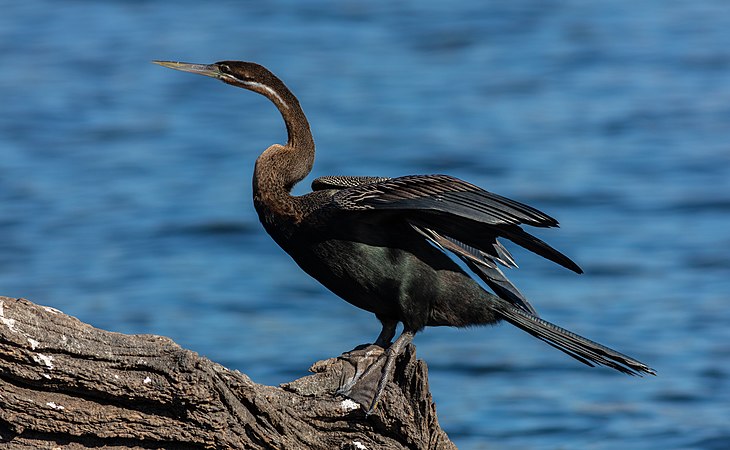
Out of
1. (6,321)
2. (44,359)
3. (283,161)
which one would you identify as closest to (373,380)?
(283,161)

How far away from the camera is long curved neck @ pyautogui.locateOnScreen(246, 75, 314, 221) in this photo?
18.0ft

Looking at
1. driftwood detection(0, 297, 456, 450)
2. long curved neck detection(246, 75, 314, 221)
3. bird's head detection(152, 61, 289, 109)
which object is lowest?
driftwood detection(0, 297, 456, 450)

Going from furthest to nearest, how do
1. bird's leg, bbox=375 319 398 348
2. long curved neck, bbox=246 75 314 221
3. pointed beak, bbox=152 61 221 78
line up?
pointed beak, bbox=152 61 221 78 < bird's leg, bbox=375 319 398 348 < long curved neck, bbox=246 75 314 221

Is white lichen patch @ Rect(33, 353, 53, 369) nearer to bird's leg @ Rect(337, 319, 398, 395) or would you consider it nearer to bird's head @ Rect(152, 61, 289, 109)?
bird's leg @ Rect(337, 319, 398, 395)

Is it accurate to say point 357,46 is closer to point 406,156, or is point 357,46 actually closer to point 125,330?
point 406,156

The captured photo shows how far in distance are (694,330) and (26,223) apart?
6.92 meters

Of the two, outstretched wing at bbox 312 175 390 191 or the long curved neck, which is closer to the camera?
the long curved neck

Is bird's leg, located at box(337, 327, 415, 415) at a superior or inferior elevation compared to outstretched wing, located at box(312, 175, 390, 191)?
inferior

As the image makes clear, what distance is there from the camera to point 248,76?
5.73 meters

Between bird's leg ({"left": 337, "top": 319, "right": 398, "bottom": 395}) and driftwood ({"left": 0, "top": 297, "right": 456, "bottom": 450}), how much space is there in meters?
0.30

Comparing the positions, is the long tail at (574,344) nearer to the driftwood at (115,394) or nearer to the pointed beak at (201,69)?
the driftwood at (115,394)

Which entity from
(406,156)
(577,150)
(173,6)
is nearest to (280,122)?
(406,156)

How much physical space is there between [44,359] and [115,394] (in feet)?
0.91

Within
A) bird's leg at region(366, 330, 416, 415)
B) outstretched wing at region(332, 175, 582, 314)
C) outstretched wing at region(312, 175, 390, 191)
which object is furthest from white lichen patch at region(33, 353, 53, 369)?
outstretched wing at region(312, 175, 390, 191)
